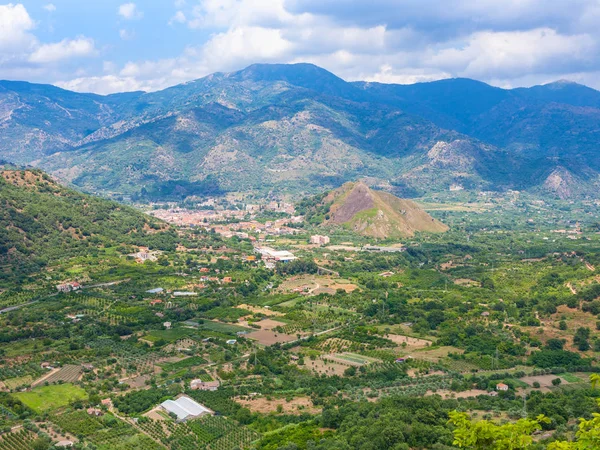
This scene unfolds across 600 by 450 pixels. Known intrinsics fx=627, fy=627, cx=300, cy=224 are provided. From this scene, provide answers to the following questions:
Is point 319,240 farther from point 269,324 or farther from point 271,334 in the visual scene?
point 271,334

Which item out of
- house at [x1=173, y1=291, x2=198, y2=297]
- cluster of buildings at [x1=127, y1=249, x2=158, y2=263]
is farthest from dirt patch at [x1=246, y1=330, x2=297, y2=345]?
cluster of buildings at [x1=127, y1=249, x2=158, y2=263]

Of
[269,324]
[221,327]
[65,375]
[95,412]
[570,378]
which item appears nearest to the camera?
[95,412]

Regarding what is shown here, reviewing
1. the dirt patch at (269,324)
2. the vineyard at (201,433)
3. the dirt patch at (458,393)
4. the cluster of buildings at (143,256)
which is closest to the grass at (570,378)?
the dirt patch at (458,393)

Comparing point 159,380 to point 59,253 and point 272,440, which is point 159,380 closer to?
point 272,440

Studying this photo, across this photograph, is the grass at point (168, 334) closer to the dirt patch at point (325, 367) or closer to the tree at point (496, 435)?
the dirt patch at point (325, 367)

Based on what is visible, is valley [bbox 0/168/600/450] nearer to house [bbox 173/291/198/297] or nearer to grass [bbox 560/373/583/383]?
grass [bbox 560/373/583/383]

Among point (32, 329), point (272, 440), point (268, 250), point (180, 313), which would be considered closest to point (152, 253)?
point (268, 250)

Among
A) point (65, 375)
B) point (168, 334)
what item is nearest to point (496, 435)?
point (65, 375)
